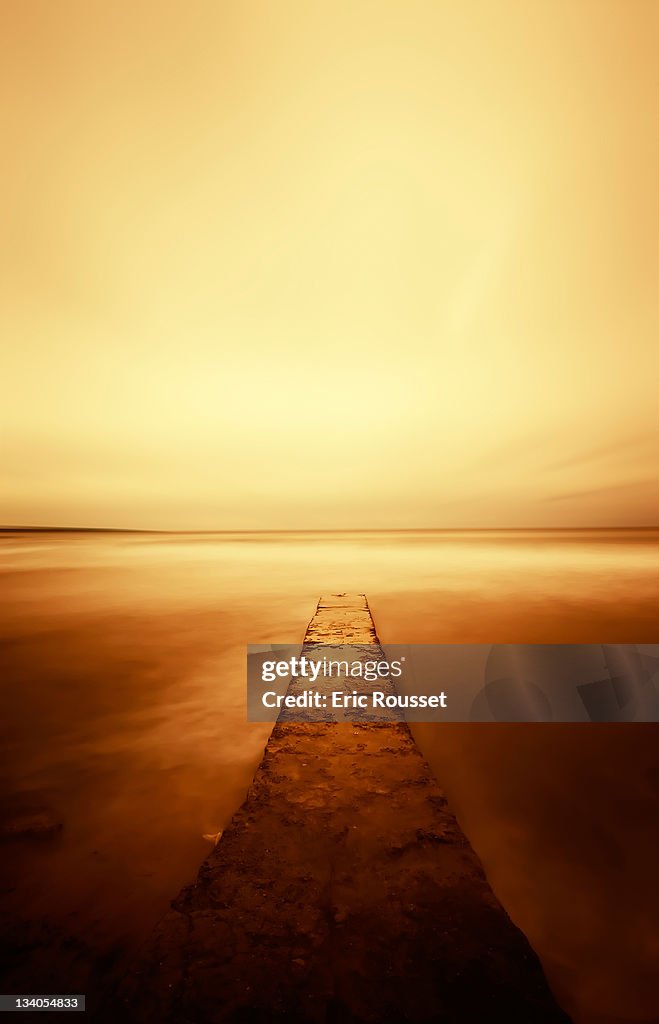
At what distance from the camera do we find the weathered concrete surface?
1.58 m

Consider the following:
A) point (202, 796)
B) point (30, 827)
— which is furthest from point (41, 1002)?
point (202, 796)

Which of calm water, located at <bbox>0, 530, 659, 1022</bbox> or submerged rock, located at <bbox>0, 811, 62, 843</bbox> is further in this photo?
submerged rock, located at <bbox>0, 811, 62, 843</bbox>

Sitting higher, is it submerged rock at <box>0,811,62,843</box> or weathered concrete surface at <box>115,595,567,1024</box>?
weathered concrete surface at <box>115,595,567,1024</box>

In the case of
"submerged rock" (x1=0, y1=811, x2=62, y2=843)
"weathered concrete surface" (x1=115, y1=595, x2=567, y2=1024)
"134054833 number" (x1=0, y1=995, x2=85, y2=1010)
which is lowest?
"134054833 number" (x1=0, y1=995, x2=85, y2=1010)

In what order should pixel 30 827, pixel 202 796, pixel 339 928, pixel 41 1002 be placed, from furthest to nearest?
pixel 202 796, pixel 30 827, pixel 339 928, pixel 41 1002

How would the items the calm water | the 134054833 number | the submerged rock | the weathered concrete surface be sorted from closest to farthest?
1. the weathered concrete surface
2. the 134054833 number
3. the calm water
4. the submerged rock

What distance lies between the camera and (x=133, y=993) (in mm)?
1645

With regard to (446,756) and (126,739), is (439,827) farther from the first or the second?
(126,739)

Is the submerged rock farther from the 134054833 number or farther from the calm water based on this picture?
the 134054833 number

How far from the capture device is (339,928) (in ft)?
6.15

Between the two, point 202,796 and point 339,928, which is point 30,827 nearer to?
point 202,796

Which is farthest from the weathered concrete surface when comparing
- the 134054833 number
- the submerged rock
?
the submerged rock

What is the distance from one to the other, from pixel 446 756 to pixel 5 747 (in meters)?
3.55

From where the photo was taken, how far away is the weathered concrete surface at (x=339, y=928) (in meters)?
1.58
